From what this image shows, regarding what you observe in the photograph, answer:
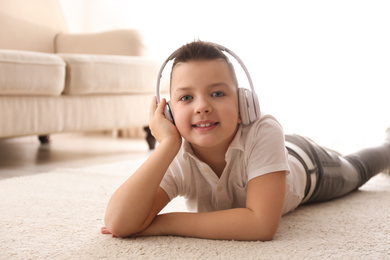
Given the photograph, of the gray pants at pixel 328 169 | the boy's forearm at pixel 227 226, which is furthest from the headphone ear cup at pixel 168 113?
the gray pants at pixel 328 169

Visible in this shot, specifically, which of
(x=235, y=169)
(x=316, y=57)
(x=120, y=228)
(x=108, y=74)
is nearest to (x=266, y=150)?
(x=235, y=169)

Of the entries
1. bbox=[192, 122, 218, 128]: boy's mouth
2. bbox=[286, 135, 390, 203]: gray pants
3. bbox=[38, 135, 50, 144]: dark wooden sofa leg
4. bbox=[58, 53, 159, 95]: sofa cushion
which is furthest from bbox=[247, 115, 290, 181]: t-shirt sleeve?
bbox=[38, 135, 50, 144]: dark wooden sofa leg

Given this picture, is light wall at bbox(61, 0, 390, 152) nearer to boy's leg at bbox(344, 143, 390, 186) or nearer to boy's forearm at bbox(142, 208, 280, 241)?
boy's leg at bbox(344, 143, 390, 186)

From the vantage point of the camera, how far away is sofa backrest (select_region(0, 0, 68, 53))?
2.75 meters

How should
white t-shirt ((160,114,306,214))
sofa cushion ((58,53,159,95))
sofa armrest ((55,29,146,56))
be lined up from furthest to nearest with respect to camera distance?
sofa armrest ((55,29,146,56)), sofa cushion ((58,53,159,95)), white t-shirt ((160,114,306,214))

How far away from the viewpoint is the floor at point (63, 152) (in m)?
2.23

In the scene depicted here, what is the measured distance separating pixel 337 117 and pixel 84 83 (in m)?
1.64

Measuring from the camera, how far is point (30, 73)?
2010mm

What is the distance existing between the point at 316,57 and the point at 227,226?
2.24m

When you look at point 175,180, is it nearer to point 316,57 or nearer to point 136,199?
point 136,199

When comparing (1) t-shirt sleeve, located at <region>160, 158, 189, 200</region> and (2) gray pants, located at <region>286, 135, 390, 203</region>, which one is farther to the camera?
(2) gray pants, located at <region>286, 135, 390, 203</region>

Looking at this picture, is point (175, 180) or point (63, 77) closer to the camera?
point (175, 180)

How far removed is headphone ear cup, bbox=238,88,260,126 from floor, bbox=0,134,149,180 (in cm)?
128

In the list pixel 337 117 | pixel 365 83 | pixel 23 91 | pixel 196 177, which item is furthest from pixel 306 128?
pixel 196 177
